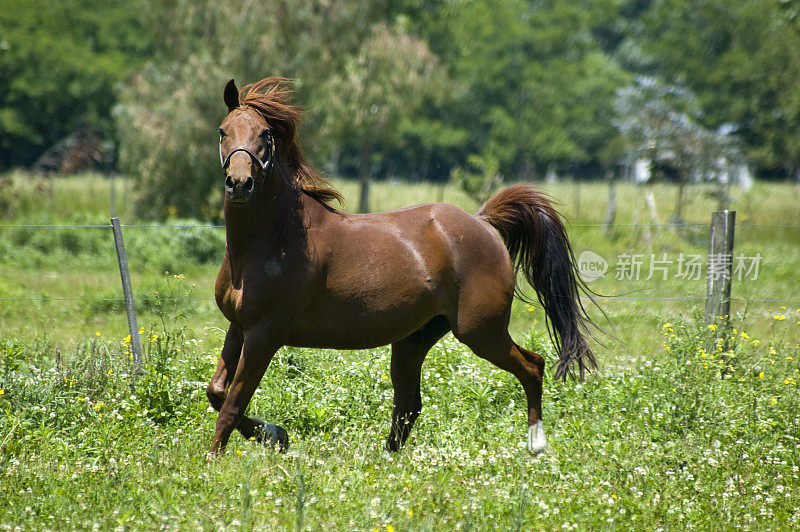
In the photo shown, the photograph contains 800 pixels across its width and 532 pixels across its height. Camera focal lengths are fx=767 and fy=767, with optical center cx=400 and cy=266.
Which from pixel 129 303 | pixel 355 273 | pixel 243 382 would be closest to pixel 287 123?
pixel 355 273

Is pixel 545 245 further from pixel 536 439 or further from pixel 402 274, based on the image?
pixel 536 439

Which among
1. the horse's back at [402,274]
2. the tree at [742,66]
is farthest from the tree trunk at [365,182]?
the horse's back at [402,274]

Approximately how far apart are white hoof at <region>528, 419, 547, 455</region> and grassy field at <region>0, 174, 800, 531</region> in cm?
10

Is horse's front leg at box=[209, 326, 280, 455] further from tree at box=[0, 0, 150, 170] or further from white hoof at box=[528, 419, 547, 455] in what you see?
tree at box=[0, 0, 150, 170]

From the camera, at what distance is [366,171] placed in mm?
26547

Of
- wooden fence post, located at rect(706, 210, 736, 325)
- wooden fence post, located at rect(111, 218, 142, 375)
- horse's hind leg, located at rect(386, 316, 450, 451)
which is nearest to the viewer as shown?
horse's hind leg, located at rect(386, 316, 450, 451)

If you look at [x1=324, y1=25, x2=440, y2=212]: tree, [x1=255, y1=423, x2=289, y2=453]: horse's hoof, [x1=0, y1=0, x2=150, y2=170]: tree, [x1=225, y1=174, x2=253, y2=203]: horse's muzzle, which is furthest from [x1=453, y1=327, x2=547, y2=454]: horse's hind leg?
[x1=0, y1=0, x2=150, y2=170]: tree

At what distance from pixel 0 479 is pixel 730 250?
6.12m

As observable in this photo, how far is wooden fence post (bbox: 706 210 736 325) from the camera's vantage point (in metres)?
Result: 7.00

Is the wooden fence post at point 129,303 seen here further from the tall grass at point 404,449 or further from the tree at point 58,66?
the tree at point 58,66

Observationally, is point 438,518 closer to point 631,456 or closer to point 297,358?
point 631,456

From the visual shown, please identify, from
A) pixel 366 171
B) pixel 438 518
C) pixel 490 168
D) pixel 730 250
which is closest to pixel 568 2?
pixel 366 171

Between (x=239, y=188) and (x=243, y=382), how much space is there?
1181 millimetres

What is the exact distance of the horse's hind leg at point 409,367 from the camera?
5.43 m
